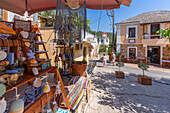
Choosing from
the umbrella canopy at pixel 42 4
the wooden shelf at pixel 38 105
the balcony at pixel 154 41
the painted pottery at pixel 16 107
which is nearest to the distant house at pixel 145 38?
the balcony at pixel 154 41

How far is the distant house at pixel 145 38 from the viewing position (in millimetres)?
12602

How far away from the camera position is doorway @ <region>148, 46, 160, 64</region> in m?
13.7

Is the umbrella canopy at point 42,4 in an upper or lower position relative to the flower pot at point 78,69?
upper

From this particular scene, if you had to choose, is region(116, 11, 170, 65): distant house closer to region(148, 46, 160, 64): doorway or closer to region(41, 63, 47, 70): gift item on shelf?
region(148, 46, 160, 64): doorway

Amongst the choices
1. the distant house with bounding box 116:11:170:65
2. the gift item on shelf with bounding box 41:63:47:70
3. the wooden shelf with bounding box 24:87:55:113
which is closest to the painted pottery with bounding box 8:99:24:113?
the wooden shelf with bounding box 24:87:55:113

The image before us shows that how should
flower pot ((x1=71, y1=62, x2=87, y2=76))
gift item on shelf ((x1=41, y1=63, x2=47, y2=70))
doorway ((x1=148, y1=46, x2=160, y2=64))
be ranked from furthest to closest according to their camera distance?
doorway ((x1=148, y1=46, x2=160, y2=64)) < flower pot ((x1=71, y1=62, x2=87, y2=76)) < gift item on shelf ((x1=41, y1=63, x2=47, y2=70))

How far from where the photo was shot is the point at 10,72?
956mm

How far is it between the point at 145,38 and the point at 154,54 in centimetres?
321

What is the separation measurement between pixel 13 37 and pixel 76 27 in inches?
61.4

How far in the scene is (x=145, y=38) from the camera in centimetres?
1384

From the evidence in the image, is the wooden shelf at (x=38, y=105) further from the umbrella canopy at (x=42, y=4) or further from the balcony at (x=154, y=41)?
the balcony at (x=154, y=41)

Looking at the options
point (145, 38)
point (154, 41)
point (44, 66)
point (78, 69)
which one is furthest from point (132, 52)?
point (44, 66)

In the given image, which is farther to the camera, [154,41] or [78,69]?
[154,41]

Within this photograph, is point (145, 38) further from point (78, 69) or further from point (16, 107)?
point (16, 107)
